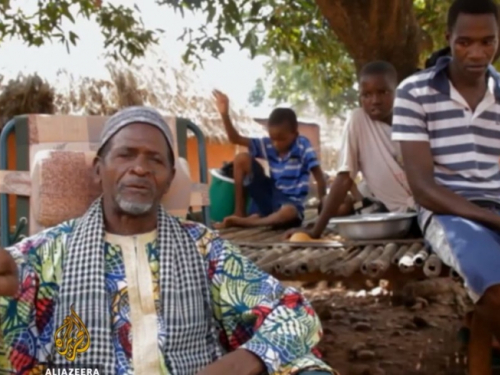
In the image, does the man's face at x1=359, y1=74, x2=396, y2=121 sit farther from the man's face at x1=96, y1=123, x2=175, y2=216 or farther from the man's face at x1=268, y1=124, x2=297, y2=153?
the man's face at x1=96, y1=123, x2=175, y2=216

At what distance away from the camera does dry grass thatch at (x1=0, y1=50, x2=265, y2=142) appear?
34.5 ft

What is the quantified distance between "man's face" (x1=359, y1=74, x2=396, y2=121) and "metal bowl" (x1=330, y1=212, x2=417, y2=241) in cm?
75

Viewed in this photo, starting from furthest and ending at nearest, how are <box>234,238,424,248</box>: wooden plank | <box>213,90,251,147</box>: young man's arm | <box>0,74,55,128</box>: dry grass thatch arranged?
1. <box>0,74,55,128</box>: dry grass thatch
2. <box>213,90,251,147</box>: young man's arm
3. <box>234,238,424,248</box>: wooden plank

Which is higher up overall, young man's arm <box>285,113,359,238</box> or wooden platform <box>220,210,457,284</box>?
young man's arm <box>285,113,359,238</box>

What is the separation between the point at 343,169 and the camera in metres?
3.91

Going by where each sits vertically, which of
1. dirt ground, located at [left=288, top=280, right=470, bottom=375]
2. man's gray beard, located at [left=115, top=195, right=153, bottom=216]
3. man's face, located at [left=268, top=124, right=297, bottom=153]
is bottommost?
dirt ground, located at [left=288, top=280, right=470, bottom=375]

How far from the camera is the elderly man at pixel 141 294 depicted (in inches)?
75.0

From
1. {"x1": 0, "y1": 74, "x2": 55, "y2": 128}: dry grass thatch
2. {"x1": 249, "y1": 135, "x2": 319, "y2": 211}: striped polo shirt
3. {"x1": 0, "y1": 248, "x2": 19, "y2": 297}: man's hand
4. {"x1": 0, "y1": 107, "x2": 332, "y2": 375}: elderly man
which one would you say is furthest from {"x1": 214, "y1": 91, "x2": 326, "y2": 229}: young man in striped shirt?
{"x1": 0, "y1": 74, "x2": 55, "y2": 128}: dry grass thatch

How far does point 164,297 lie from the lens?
2.04 meters

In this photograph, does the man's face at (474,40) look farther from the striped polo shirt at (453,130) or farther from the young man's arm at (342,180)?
the young man's arm at (342,180)

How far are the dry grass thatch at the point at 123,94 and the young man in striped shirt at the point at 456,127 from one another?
838 cm

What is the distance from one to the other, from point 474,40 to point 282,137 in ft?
8.74

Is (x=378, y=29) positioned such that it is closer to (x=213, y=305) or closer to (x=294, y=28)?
(x=294, y=28)

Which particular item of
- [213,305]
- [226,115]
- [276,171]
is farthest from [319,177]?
[213,305]
